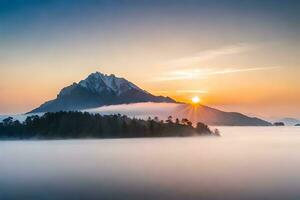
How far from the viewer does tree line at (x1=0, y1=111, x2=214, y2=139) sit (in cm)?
4328

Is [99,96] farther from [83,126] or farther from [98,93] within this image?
[83,126]

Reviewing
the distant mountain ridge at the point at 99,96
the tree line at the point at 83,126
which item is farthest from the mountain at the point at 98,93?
the tree line at the point at 83,126

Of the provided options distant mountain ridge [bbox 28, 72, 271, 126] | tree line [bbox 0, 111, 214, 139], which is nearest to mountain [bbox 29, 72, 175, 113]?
distant mountain ridge [bbox 28, 72, 271, 126]

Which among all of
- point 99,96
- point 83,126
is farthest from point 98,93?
point 83,126

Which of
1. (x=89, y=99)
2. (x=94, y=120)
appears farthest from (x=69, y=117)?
(x=89, y=99)

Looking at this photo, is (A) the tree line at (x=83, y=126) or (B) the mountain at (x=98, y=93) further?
(B) the mountain at (x=98, y=93)

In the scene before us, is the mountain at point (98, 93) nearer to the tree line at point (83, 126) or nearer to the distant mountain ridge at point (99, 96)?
the distant mountain ridge at point (99, 96)

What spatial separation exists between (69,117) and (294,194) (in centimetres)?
3360

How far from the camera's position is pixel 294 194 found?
12.3 metres

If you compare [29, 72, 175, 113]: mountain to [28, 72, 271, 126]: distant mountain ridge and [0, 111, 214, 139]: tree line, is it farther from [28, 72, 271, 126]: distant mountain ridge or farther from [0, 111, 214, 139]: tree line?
[0, 111, 214, 139]: tree line

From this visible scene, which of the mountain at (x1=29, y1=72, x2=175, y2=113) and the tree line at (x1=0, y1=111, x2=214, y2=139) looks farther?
the mountain at (x1=29, y1=72, x2=175, y2=113)

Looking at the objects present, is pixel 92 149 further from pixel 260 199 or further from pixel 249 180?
pixel 260 199

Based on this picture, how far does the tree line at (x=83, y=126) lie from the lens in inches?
1704

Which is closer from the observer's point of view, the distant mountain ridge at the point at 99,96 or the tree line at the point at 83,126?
the tree line at the point at 83,126
